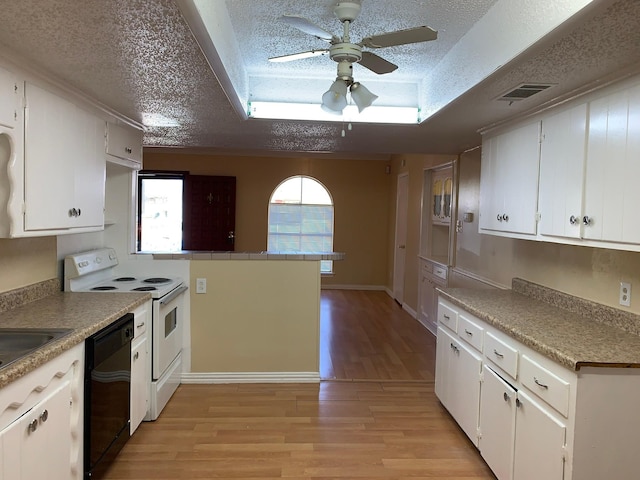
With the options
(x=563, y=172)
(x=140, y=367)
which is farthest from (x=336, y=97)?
(x=140, y=367)

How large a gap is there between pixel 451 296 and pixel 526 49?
5.71ft

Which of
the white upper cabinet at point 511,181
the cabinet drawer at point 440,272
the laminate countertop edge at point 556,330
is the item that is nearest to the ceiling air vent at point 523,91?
the white upper cabinet at point 511,181

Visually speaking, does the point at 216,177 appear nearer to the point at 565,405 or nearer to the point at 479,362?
the point at 479,362

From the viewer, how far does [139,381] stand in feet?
9.55

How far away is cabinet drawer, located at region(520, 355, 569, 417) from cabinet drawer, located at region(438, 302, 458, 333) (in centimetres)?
89

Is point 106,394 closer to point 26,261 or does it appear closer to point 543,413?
point 26,261

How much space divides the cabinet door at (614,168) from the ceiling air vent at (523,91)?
25cm

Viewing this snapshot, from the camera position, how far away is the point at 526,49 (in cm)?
191

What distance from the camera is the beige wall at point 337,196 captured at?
8227 mm

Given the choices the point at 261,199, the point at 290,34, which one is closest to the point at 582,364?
the point at 290,34

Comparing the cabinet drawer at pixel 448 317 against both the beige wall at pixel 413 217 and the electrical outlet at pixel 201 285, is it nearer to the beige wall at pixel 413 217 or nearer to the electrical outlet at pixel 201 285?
the electrical outlet at pixel 201 285

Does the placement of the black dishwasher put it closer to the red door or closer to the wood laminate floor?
the wood laminate floor

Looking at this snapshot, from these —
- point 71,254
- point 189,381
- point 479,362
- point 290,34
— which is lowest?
point 189,381

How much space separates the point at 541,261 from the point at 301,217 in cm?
562
